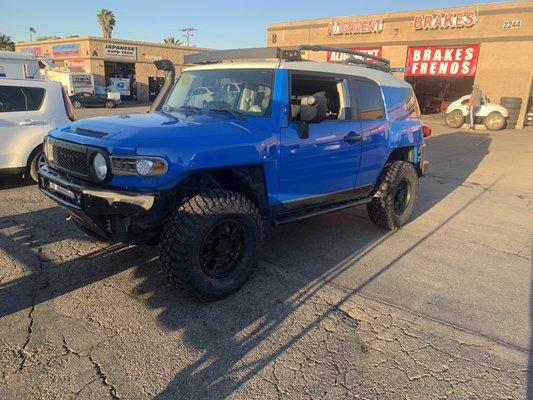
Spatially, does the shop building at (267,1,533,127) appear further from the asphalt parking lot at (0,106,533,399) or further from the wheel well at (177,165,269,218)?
the wheel well at (177,165,269,218)

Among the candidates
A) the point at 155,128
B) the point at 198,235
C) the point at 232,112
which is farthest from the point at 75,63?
the point at 198,235

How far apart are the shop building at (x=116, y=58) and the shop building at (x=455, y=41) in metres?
21.2

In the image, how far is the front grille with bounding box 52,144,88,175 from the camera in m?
3.48

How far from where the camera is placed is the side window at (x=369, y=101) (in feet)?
16.4

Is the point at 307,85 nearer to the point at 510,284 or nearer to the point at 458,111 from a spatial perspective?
the point at 510,284

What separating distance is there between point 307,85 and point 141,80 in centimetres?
4228

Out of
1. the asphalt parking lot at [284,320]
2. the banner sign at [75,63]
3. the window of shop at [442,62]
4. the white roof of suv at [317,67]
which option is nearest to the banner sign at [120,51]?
the banner sign at [75,63]

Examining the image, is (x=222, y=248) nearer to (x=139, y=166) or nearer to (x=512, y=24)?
(x=139, y=166)

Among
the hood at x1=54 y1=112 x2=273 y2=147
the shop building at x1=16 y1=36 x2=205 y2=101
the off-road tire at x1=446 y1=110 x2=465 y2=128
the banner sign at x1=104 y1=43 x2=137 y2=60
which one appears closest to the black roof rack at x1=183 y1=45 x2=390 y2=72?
the hood at x1=54 y1=112 x2=273 y2=147

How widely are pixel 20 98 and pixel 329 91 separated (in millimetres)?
5384

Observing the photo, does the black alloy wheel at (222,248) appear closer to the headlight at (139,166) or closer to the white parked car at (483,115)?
the headlight at (139,166)

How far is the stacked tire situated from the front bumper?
2057cm

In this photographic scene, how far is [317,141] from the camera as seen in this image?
435 centimetres

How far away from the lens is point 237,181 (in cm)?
397
